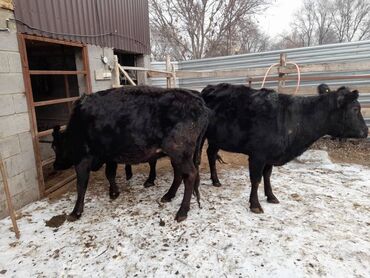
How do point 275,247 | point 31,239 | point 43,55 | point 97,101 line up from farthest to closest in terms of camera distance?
point 43,55 → point 97,101 → point 31,239 → point 275,247

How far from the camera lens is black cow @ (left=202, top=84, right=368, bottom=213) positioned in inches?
141

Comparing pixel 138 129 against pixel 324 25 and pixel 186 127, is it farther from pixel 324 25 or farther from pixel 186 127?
pixel 324 25

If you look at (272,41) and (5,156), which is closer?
(5,156)

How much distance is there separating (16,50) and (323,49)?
7.37m

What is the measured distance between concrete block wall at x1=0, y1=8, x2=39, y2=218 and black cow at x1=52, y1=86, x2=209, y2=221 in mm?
611

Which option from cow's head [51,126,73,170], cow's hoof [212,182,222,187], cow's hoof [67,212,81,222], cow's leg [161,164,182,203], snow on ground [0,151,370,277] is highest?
cow's head [51,126,73,170]

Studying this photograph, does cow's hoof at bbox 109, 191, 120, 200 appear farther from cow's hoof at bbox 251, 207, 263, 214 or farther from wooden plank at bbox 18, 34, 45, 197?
cow's hoof at bbox 251, 207, 263, 214

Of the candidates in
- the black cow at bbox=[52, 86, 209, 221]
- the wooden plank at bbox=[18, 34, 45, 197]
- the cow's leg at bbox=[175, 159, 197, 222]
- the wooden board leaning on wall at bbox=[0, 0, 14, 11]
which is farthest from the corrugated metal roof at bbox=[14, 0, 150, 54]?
the cow's leg at bbox=[175, 159, 197, 222]

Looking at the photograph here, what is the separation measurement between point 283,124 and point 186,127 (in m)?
1.30

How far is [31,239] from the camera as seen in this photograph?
317 cm

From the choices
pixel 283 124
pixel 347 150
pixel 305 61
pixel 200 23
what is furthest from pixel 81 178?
pixel 200 23

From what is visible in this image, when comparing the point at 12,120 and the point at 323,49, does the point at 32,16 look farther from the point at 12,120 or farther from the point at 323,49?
the point at 323,49

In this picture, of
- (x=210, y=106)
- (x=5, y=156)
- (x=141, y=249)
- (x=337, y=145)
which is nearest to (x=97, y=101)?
(x=5, y=156)

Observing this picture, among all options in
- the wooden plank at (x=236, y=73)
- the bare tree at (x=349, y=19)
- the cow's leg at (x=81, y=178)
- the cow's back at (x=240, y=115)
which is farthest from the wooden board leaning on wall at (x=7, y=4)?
the bare tree at (x=349, y=19)
